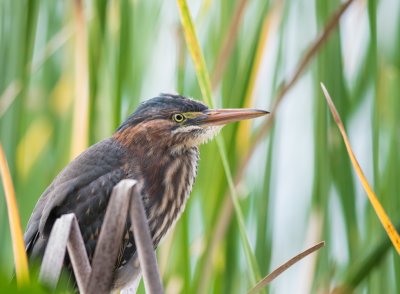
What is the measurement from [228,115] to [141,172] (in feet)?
1.03

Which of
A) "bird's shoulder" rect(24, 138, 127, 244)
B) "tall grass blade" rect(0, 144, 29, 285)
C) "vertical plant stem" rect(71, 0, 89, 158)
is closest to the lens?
"tall grass blade" rect(0, 144, 29, 285)

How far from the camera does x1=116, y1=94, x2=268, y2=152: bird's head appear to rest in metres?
1.82

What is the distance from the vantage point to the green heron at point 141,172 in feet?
5.62

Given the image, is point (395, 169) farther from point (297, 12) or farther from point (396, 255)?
point (297, 12)

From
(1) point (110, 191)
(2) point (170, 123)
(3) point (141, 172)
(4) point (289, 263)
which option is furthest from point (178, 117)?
(4) point (289, 263)

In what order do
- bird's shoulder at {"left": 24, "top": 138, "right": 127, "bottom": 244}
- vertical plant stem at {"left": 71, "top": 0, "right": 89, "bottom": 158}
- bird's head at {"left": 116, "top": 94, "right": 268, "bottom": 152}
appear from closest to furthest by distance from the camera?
vertical plant stem at {"left": 71, "top": 0, "right": 89, "bottom": 158} < bird's shoulder at {"left": 24, "top": 138, "right": 127, "bottom": 244} < bird's head at {"left": 116, "top": 94, "right": 268, "bottom": 152}

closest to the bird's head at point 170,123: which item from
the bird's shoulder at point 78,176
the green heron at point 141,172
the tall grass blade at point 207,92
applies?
the green heron at point 141,172

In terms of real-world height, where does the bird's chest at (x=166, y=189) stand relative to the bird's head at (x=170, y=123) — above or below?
below

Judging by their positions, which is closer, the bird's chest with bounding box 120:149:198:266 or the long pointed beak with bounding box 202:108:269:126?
the long pointed beak with bounding box 202:108:269:126

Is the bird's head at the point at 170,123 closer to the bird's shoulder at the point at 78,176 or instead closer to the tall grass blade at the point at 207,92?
the bird's shoulder at the point at 78,176

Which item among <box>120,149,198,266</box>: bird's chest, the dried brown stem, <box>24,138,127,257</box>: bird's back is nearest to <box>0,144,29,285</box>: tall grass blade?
the dried brown stem

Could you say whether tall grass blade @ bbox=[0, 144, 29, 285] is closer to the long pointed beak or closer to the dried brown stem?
the dried brown stem

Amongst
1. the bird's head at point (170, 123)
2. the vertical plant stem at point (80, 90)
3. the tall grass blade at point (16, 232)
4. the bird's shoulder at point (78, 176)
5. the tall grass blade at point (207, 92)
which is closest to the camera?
the tall grass blade at point (16, 232)

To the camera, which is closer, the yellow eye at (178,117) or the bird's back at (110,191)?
the bird's back at (110,191)
